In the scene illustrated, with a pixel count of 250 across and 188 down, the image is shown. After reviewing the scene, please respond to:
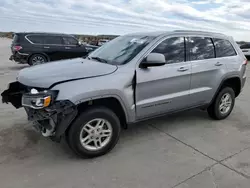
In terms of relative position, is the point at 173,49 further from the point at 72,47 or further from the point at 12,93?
the point at 72,47

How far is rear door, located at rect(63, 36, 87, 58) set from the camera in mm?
12961

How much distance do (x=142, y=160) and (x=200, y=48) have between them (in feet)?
7.61

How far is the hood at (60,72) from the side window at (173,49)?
929 millimetres

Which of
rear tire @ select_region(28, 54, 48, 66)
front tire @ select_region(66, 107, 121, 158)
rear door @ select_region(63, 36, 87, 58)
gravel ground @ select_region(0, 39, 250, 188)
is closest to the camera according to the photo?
gravel ground @ select_region(0, 39, 250, 188)

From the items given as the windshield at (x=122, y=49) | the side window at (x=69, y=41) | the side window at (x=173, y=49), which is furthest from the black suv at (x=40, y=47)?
the side window at (x=173, y=49)

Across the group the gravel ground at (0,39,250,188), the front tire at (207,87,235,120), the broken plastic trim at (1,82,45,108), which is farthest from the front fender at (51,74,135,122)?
the front tire at (207,87,235,120)

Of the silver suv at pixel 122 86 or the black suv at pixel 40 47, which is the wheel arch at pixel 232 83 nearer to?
the silver suv at pixel 122 86

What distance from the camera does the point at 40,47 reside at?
12203 millimetres

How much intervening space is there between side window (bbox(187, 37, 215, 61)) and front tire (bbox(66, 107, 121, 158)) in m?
1.90

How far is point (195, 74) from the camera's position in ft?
14.0

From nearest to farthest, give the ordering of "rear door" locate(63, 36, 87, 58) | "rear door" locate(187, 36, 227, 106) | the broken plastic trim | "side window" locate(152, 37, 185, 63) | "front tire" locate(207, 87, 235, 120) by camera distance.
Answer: the broken plastic trim
"side window" locate(152, 37, 185, 63)
"rear door" locate(187, 36, 227, 106)
"front tire" locate(207, 87, 235, 120)
"rear door" locate(63, 36, 87, 58)

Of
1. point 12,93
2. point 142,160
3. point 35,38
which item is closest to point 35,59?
point 35,38

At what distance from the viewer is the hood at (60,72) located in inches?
122

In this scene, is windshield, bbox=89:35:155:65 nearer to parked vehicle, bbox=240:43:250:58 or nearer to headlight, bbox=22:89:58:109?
headlight, bbox=22:89:58:109
